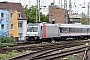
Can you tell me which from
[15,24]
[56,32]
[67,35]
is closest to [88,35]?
[67,35]

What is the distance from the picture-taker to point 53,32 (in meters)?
39.4

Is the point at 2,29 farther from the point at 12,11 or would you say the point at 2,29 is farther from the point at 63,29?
the point at 63,29

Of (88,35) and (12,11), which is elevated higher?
(12,11)

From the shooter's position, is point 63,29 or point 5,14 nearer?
point 63,29

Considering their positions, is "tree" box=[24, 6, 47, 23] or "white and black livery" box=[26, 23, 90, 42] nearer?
"white and black livery" box=[26, 23, 90, 42]

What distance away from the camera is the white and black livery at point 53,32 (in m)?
36.5

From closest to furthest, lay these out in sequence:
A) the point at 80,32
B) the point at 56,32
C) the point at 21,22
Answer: the point at 56,32, the point at 80,32, the point at 21,22

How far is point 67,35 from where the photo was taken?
42344 mm

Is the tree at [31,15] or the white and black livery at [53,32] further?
the tree at [31,15]

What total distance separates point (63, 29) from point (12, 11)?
1584cm

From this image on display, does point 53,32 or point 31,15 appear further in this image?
point 31,15

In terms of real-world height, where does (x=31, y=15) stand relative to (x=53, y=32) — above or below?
above

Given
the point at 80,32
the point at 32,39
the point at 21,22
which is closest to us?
the point at 32,39

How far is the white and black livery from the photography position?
36.5 meters
